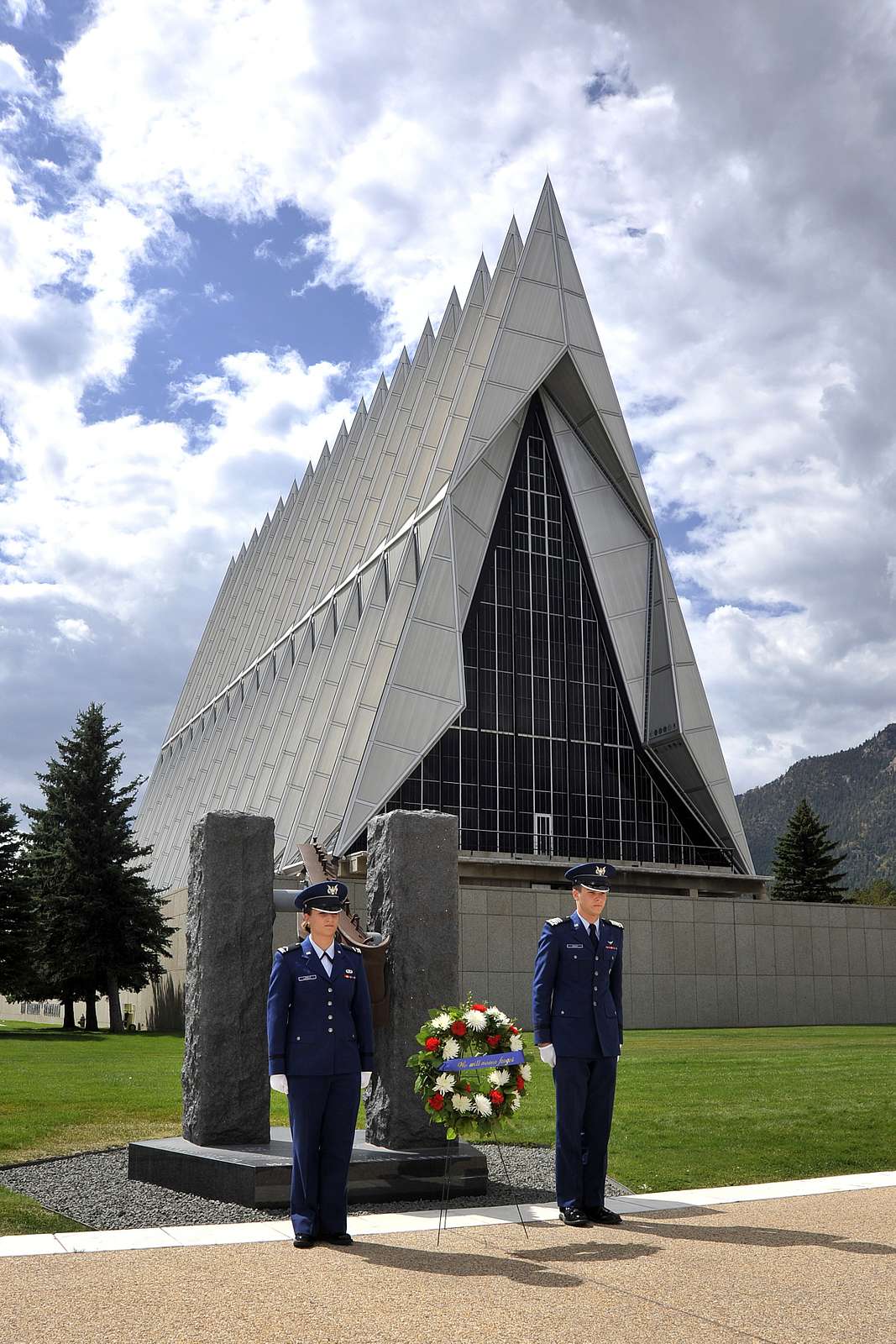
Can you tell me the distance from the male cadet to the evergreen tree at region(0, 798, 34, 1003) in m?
29.1

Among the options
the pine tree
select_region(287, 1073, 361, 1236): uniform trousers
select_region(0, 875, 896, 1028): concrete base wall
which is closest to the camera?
select_region(287, 1073, 361, 1236): uniform trousers

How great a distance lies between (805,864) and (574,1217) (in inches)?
2237

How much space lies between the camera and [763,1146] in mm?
10648

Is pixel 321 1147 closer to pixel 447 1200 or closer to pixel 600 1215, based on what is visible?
pixel 447 1200

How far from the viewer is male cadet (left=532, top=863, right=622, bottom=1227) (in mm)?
7652

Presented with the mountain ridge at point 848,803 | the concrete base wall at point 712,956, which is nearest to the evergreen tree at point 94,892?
the concrete base wall at point 712,956

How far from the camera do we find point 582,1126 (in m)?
7.77

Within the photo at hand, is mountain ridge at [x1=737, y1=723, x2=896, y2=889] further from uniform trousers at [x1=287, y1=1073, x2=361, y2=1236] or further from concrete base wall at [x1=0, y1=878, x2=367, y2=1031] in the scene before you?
uniform trousers at [x1=287, y1=1073, x2=361, y2=1236]

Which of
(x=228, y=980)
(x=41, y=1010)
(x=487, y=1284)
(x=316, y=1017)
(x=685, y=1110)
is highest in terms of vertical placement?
(x=228, y=980)

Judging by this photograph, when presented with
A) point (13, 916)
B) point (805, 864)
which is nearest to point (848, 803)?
point (805, 864)

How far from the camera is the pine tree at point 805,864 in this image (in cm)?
6025

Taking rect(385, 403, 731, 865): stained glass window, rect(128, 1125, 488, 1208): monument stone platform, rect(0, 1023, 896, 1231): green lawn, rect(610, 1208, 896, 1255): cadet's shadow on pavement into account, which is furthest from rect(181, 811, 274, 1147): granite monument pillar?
rect(385, 403, 731, 865): stained glass window

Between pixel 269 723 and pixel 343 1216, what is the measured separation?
41.6 m

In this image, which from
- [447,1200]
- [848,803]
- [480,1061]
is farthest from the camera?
[848,803]
